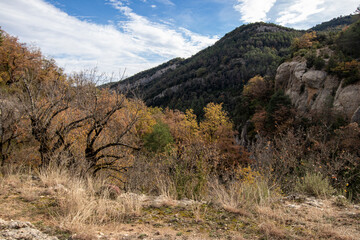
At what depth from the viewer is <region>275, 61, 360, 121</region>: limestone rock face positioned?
18.3m

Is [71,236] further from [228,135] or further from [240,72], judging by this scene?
[240,72]

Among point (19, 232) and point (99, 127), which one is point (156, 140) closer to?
point (99, 127)

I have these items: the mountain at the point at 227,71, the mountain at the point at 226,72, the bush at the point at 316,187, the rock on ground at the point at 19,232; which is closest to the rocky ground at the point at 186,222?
the rock on ground at the point at 19,232

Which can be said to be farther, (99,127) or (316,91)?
(316,91)

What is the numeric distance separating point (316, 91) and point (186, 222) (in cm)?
2537

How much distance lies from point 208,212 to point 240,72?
88.8 meters

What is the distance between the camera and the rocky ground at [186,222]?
7.50ft

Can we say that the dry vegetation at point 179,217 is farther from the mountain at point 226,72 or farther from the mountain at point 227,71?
the mountain at point 226,72

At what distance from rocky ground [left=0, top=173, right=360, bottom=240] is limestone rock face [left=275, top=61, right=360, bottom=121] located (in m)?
18.9

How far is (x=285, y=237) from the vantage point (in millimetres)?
2293

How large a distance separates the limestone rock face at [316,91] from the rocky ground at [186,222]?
18.9m

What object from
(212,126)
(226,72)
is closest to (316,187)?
(212,126)

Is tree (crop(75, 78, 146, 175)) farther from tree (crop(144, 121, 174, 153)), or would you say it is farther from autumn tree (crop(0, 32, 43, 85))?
autumn tree (crop(0, 32, 43, 85))

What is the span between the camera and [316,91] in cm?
2259
